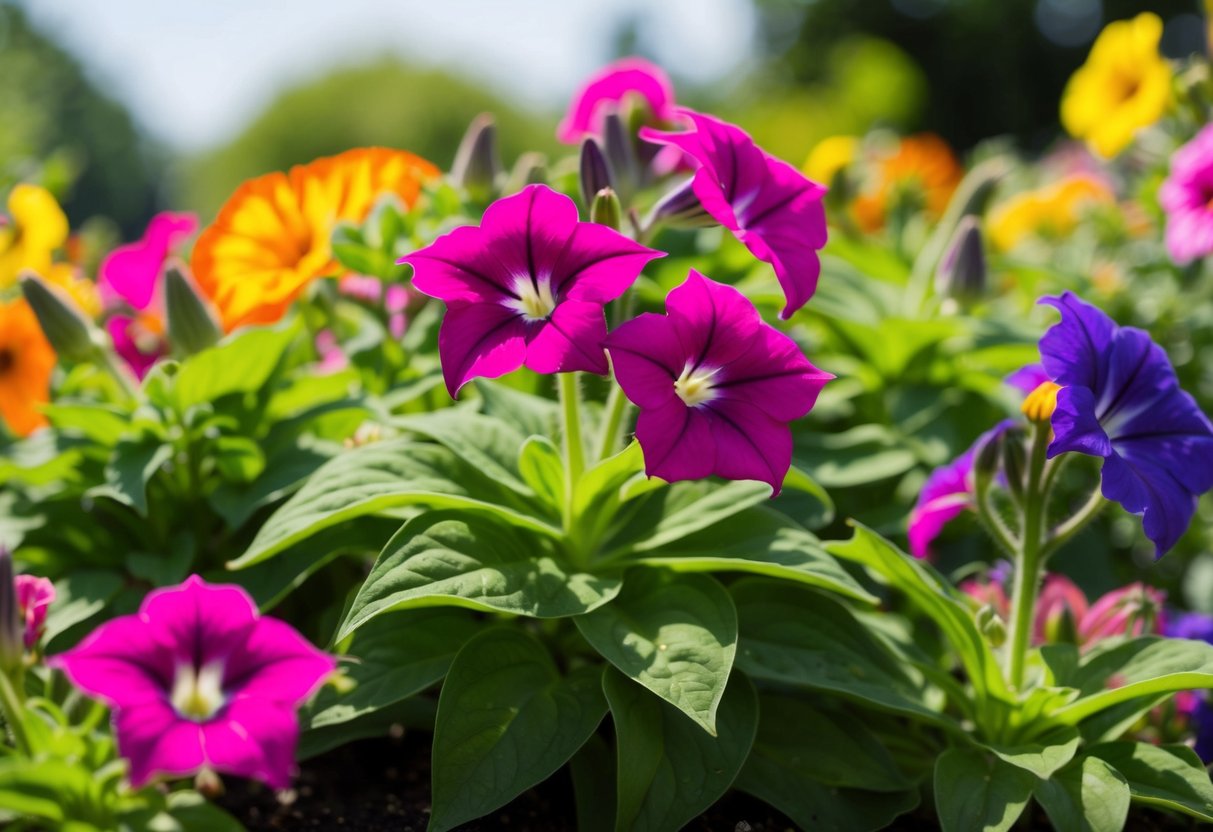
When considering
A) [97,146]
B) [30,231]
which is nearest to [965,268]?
[30,231]

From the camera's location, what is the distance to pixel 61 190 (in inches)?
113

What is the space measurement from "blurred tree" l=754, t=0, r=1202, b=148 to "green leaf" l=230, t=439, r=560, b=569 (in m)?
21.4

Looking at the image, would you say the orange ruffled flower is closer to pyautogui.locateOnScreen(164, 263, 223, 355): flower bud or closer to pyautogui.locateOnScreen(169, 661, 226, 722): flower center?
pyautogui.locateOnScreen(164, 263, 223, 355): flower bud

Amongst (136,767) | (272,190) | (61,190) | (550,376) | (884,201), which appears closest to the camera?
(136,767)

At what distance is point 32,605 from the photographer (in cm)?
140

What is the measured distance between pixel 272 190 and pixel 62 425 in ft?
2.11

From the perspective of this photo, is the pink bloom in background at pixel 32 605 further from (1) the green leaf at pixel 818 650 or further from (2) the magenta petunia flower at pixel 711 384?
(1) the green leaf at pixel 818 650

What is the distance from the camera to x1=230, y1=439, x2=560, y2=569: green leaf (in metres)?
1.57

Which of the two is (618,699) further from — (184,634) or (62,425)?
(62,425)

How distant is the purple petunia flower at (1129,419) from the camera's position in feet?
4.71

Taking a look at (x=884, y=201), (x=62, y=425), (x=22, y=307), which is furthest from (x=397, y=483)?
(x=884, y=201)

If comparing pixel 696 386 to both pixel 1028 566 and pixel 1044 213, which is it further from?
pixel 1044 213

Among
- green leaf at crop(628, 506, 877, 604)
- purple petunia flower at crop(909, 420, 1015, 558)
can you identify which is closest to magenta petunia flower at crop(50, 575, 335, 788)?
green leaf at crop(628, 506, 877, 604)

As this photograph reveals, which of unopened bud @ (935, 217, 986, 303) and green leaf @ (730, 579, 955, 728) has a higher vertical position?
unopened bud @ (935, 217, 986, 303)
